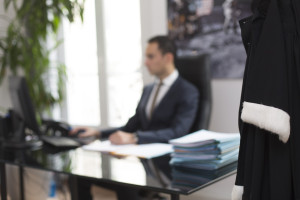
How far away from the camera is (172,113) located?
2277 mm

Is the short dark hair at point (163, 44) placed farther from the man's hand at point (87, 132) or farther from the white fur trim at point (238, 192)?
the white fur trim at point (238, 192)

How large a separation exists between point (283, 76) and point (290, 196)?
282 millimetres

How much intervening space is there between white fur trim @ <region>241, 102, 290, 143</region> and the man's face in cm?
146

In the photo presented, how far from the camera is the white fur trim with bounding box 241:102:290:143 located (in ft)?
3.04

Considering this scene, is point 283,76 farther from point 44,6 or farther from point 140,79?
point 140,79

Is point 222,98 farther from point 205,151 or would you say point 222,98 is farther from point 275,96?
point 275,96

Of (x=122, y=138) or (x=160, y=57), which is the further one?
(x=160, y=57)

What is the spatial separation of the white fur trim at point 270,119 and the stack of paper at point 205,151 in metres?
0.51

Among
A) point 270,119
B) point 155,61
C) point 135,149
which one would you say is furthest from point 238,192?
point 155,61

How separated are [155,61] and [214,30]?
0.79 metres

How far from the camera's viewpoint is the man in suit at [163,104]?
2166 mm

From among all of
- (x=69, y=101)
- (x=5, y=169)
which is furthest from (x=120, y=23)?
(x=69, y=101)

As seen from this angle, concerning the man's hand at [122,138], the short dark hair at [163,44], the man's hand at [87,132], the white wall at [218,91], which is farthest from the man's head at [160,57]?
the white wall at [218,91]

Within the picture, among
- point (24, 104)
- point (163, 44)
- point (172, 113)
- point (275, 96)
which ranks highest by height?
point (163, 44)
